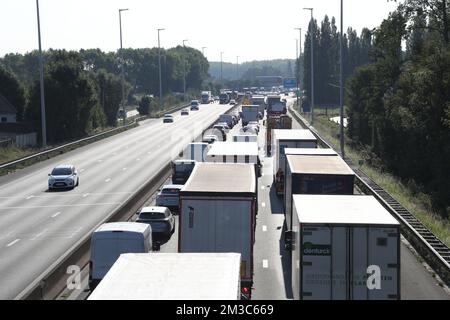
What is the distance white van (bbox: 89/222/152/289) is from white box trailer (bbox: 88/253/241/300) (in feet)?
21.6

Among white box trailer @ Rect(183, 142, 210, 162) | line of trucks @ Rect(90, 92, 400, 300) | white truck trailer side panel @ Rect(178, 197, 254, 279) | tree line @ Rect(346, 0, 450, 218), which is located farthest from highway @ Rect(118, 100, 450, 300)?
white box trailer @ Rect(183, 142, 210, 162)

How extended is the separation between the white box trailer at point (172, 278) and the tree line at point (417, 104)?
25859 millimetres

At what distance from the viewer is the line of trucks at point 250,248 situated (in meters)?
12.3

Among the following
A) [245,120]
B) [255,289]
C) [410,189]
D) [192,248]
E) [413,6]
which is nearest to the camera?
[192,248]

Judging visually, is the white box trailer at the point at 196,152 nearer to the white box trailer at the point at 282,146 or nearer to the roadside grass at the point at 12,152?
the white box trailer at the point at 282,146

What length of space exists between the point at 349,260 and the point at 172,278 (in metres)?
4.81

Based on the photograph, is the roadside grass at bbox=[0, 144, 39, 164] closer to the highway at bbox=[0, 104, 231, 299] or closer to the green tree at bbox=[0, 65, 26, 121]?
the highway at bbox=[0, 104, 231, 299]

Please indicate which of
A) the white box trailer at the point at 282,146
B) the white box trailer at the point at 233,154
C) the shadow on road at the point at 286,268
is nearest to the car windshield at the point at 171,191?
the white box trailer at the point at 233,154

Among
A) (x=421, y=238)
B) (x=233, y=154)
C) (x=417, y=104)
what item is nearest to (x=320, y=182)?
(x=421, y=238)

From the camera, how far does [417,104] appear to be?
47.2 m

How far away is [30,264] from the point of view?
80.9 feet

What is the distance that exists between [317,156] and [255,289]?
1193cm
